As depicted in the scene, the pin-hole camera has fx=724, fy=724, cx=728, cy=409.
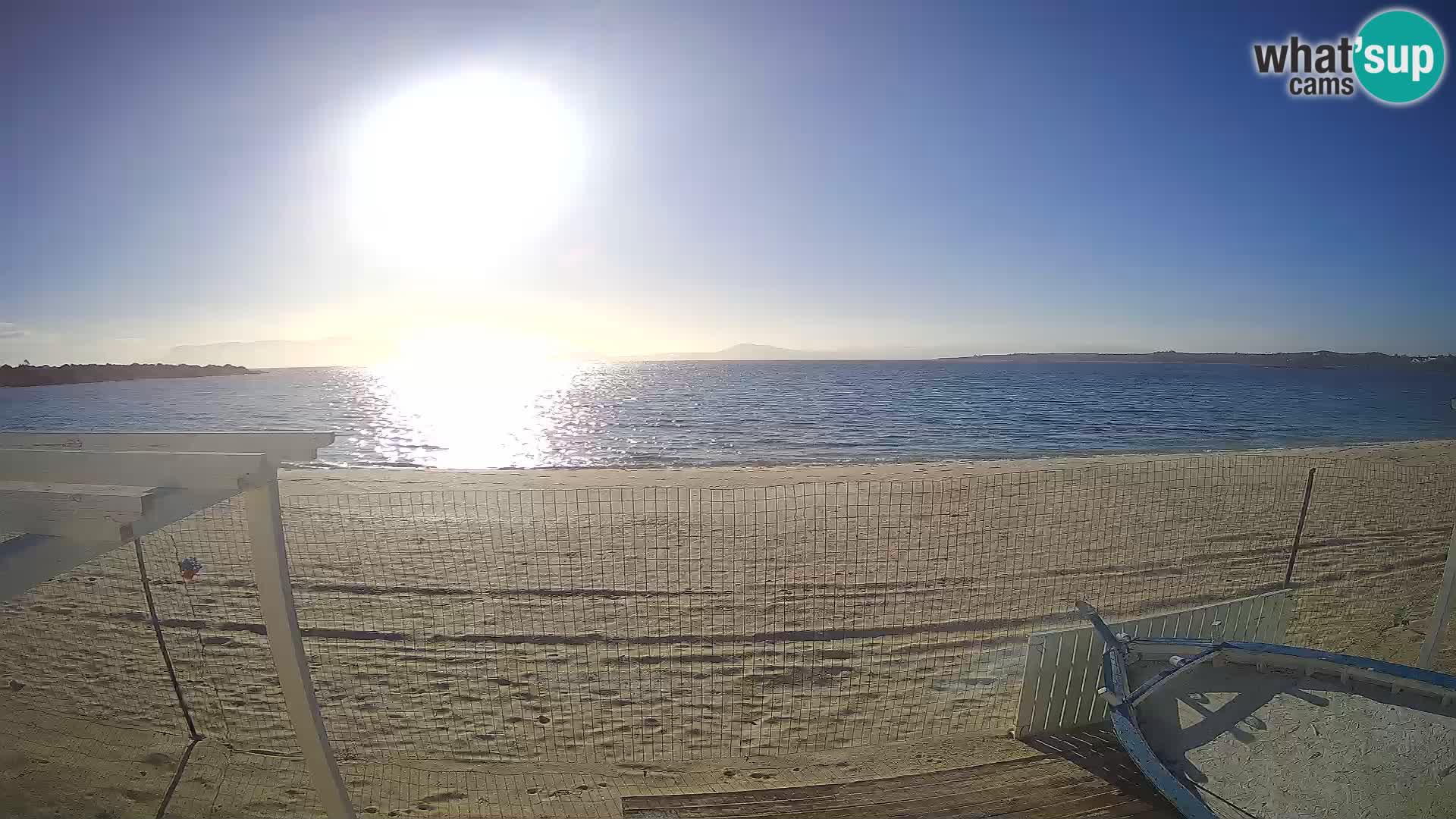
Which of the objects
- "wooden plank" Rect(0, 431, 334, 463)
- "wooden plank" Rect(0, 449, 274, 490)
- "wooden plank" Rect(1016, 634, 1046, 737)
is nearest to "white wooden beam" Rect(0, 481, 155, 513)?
"wooden plank" Rect(0, 449, 274, 490)

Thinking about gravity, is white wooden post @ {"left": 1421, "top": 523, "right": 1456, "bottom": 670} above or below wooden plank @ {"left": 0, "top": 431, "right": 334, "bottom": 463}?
below

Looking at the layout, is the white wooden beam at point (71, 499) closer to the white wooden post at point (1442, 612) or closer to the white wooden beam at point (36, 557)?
the white wooden beam at point (36, 557)

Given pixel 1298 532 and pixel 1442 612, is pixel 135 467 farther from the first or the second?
pixel 1298 532

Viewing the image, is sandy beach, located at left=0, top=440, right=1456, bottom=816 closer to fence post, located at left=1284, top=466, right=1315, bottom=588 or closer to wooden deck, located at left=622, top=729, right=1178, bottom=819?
wooden deck, located at left=622, top=729, right=1178, bottom=819

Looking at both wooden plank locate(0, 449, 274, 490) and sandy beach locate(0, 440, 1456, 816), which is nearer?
wooden plank locate(0, 449, 274, 490)

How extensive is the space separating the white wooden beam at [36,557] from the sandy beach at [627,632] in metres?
2.92

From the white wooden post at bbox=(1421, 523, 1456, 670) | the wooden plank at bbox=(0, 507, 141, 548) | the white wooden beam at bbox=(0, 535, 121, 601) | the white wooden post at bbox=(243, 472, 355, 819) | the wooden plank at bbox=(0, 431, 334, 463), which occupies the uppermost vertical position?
the wooden plank at bbox=(0, 431, 334, 463)

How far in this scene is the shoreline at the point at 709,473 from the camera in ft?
60.6

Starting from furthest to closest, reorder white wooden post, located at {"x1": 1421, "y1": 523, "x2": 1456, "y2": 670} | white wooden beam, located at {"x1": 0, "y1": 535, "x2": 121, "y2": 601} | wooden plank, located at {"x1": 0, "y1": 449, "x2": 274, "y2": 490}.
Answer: white wooden post, located at {"x1": 1421, "y1": 523, "x2": 1456, "y2": 670} < wooden plank, located at {"x1": 0, "y1": 449, "x2": 274, "y2": 490} < white wooden beam, located at {"x1": 0, "y1": 535, "x2": 121, "y2": 601}

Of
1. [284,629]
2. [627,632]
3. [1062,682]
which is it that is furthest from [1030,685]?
[284,629]

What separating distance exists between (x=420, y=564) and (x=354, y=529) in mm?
3079

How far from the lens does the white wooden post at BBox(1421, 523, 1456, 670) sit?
17.6 ft

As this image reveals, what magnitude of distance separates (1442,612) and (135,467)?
821 centimetres

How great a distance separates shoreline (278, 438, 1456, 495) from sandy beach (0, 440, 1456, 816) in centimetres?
354
